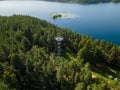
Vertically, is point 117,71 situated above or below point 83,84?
below

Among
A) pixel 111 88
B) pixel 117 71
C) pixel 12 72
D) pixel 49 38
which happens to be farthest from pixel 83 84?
pixel 49 38

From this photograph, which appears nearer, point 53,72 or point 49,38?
point 53,72

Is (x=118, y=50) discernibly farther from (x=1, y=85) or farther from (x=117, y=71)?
(x=1, y=85)

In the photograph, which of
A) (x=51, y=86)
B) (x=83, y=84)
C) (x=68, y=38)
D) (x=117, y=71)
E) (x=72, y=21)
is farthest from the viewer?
(x=72, y=21)

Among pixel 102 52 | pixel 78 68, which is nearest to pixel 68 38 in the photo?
pixel 102 52

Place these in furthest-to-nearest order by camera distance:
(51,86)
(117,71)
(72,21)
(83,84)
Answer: (72,21) → (117,71) → (51,86) → (83,84)

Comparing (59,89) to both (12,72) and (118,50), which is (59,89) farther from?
(118,50)
